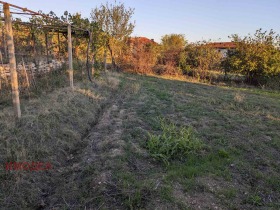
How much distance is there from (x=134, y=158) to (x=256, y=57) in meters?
12.9

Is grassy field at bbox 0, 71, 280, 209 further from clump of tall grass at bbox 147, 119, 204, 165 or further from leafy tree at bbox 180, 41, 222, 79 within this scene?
leafy tree at bbox 180, 41, 222, 79

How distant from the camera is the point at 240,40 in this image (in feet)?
44.3

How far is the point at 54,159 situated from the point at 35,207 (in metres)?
0.93

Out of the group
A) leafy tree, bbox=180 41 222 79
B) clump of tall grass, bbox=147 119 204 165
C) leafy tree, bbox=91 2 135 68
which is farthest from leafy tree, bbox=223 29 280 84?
clump of tall grass, bbox=147 119 204 165

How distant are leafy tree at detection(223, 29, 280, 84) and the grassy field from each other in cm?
867

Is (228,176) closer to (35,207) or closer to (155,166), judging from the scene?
(155,166)

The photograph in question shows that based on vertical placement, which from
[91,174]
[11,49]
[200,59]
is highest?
[200,59]

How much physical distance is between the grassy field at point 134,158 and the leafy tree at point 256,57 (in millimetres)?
8666

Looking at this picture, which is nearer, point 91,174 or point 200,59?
point 91,174

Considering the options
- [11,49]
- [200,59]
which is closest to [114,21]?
[200,59]

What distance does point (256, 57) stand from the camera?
1294 cm

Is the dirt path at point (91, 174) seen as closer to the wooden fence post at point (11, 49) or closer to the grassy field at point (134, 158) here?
the grassy field at point (134, 158)

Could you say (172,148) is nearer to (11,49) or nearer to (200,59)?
(11,49)

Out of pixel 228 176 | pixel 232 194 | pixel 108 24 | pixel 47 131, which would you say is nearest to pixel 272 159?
pixel 228 176
